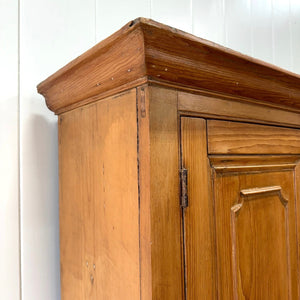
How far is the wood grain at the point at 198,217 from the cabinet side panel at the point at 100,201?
0.07m

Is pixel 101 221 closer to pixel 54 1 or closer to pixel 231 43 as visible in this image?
pixel 54 1

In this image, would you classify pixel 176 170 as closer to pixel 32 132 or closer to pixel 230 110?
pixel 230 110

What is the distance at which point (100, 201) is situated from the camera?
503mm

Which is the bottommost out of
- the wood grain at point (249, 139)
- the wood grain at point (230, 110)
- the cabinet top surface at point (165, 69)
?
the wood grain at point (249, 139)

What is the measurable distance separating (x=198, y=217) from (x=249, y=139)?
184 mm

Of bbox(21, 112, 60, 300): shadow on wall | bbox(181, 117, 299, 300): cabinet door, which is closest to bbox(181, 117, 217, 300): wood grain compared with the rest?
bbox(181, 117, 299, 300): cabinet door

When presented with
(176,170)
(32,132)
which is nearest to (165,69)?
(176,170)

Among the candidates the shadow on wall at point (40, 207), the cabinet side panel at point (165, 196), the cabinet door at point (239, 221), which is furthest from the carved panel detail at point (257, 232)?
the shadow on wall at point (40, 207)

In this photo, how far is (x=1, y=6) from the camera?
0.64m

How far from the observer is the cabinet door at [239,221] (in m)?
0.42

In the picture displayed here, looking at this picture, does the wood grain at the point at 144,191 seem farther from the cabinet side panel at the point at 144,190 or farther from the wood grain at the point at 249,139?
the wood grain at the point at 249,139

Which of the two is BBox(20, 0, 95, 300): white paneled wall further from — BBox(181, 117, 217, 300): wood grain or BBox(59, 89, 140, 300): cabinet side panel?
BBox(181, 117, 217, 300): wood grain

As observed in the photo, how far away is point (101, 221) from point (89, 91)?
23cm

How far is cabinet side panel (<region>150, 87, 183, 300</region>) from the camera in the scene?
38cm
